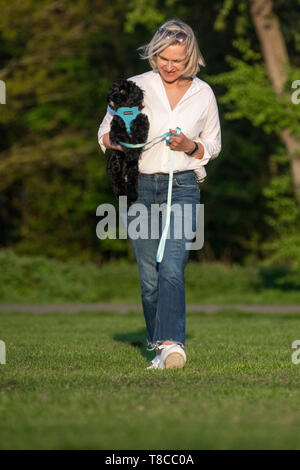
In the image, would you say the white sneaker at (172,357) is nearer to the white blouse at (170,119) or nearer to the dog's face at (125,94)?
the white blouse at (170,119)

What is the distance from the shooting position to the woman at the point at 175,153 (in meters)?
6.34

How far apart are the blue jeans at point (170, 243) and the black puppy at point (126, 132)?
0.16 metres

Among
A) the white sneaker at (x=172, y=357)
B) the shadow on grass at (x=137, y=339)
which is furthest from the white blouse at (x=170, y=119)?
the shadow on grass at (x=137, y=339)

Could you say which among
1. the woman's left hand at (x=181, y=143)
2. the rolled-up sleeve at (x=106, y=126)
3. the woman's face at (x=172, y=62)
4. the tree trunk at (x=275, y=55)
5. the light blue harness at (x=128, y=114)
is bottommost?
the woman's left hand at (x=181, y=143)

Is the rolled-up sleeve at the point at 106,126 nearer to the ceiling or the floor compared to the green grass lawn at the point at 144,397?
nearer to the ceiling

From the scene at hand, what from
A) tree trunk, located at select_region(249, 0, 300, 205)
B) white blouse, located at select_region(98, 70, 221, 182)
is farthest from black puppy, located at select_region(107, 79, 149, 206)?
tree trunk, located at select_region(249, 0, 300, 205)

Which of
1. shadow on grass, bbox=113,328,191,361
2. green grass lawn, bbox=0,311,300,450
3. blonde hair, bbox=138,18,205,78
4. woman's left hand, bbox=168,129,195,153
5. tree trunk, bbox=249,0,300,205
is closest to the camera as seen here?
green grass lawn, bbox=0,311,300,450

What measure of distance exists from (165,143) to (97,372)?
1.66 metres

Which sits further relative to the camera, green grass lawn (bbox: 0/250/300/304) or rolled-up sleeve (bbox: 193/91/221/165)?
green grass lawn (bbox: 0/250/300/304)

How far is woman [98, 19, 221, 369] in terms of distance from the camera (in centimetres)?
634

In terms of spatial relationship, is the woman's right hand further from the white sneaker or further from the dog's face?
the white sneaker

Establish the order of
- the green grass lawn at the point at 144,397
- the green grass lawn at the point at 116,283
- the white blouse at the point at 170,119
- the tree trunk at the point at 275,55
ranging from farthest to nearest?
the tree trunk at the point at 275,55
the green grass lawn at the point at 116,283
the white blouse at the point at 170,119
the green grass lawn at the point at 144,397

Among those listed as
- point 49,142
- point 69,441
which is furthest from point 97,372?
point 49,142
